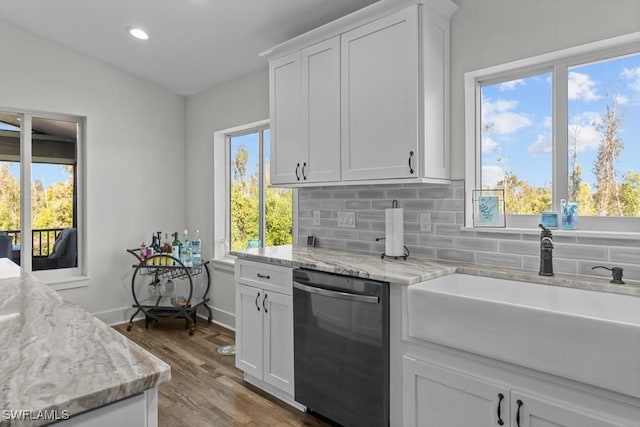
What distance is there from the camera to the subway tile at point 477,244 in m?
2.32

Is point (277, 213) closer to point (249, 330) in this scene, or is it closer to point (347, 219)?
point (347, 219)

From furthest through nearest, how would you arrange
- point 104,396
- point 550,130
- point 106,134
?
1. point 106,134
2. point 550,130
3. point 104,396

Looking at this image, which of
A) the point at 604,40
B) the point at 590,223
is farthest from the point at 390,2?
the point at 590,223

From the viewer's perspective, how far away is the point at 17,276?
2.00m

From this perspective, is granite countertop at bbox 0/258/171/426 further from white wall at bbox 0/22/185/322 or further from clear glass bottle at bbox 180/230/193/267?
white wall at bbox 0/22/185/322

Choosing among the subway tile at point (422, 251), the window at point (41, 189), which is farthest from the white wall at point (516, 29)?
the window at point (41, 189)

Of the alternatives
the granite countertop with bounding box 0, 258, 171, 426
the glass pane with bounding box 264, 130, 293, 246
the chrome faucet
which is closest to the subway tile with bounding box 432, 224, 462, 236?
the chrome faucet

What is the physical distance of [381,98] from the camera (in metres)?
2.43

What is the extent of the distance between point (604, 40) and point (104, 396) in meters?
2.37

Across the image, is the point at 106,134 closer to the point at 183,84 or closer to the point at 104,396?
the point at 183,84

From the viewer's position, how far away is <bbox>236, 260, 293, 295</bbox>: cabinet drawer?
2.53m

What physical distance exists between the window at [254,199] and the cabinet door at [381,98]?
4.03 feet

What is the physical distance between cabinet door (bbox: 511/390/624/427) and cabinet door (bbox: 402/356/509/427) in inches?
1.6

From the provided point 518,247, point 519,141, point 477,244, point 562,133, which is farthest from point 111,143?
point 562,133
